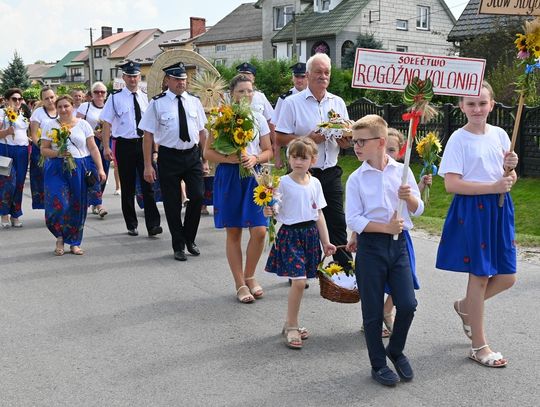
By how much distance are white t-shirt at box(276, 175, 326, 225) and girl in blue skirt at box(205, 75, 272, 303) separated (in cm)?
93

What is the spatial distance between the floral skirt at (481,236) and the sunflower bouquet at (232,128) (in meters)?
2.20

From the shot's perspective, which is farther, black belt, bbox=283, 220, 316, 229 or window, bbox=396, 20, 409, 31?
window, bbox=396, 20, 409, 31

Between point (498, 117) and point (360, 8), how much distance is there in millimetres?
36687

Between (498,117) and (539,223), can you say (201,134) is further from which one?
(498,117)

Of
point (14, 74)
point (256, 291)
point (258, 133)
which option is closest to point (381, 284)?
point (256, 291)

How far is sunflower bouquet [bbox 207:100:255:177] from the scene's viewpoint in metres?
6.59

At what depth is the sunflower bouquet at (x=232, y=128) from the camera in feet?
21.6

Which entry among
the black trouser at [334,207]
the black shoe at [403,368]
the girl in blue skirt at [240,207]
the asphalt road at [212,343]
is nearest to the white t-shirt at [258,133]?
the girl in blue skirt at [240,207]

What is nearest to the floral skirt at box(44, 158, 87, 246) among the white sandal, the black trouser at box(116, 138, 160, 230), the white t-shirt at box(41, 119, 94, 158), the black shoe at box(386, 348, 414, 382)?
the white t-shirt at box(41, 119, 94, 158)

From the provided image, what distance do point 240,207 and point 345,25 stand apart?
44340mm

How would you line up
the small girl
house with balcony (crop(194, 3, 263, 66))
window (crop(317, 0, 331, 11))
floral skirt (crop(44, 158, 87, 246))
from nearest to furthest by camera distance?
the small girl < floral skirt (crop(44, 158, 87, 246)) < window (crop(317, 0, 331, 11)) < house with balcony (crop(194, 3, 263, 66))

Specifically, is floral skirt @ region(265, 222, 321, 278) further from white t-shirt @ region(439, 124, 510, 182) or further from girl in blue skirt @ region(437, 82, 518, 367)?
white t-shirt @ region(439, 124, 510, 182)

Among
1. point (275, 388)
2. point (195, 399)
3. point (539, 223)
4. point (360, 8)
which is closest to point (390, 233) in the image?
point (275, 388)

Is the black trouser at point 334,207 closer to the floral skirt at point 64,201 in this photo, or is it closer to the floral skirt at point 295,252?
the floral skirt at point 295,252
